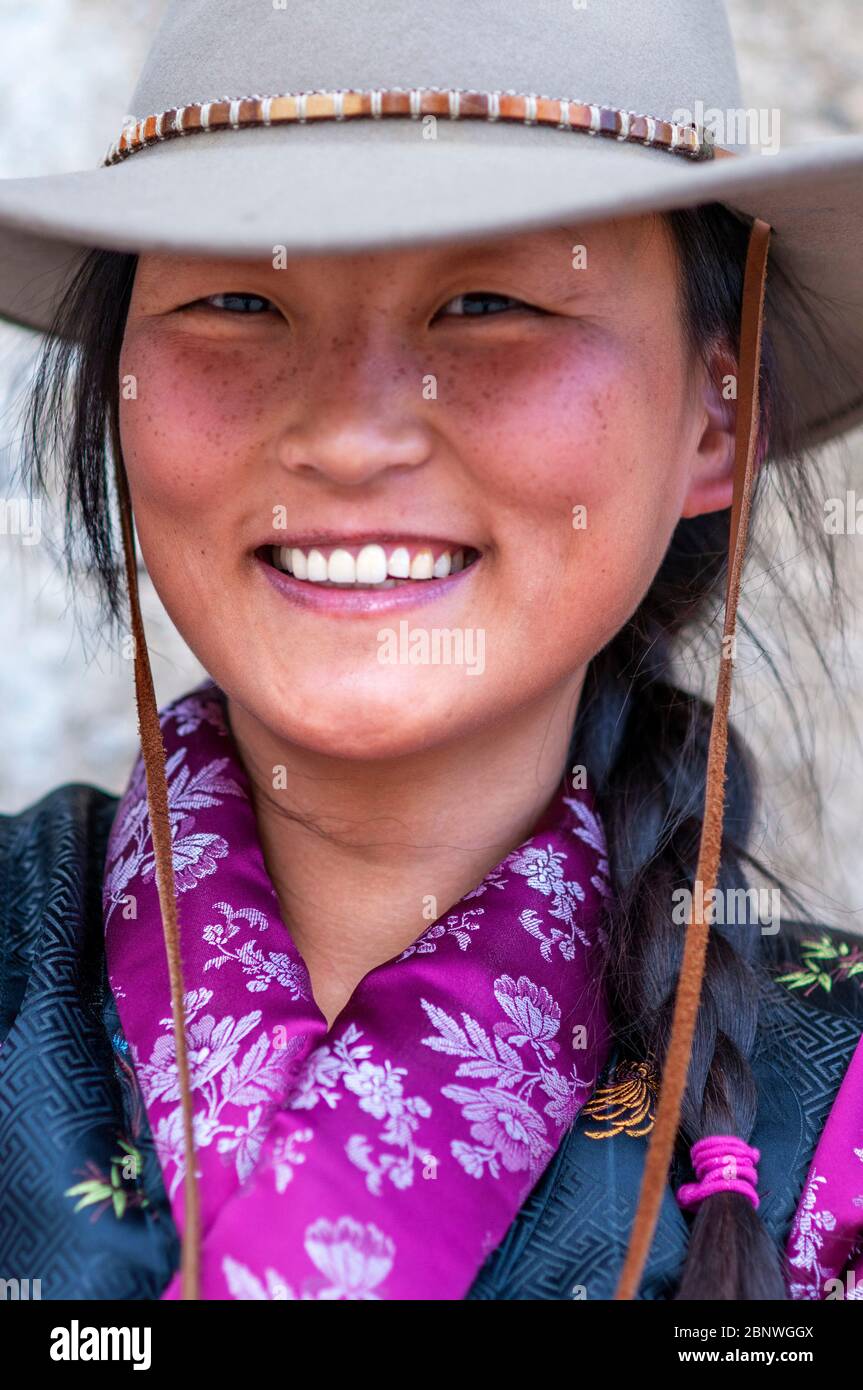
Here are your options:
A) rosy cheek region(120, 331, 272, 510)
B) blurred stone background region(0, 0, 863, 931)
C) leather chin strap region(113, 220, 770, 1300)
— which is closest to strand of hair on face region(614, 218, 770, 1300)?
leather chin strap region(113, 220, 770, 1300)

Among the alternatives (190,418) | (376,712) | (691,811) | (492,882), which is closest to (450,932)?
(492,882)

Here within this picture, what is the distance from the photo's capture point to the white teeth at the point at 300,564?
100 centimetres

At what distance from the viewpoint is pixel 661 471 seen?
105 centimetres

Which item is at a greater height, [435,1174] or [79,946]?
[79,946]

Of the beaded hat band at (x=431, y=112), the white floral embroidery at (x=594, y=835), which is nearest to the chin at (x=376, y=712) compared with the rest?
the white floral embroidery at (x=594, y=835)

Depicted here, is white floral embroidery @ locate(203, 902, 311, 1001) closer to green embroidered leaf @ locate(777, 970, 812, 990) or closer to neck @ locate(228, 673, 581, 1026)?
neck @ locate(228, 673, 581, 1026)

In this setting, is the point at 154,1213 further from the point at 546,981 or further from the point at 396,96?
the point at 396,96

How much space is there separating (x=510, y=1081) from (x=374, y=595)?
0.34 m

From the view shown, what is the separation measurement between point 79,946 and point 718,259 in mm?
715

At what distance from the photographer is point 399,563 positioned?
3.19ft

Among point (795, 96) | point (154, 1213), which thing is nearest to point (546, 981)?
point (154, 1213)

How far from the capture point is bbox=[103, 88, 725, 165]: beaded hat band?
2.86ft

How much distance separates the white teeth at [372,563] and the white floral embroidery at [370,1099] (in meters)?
0.31

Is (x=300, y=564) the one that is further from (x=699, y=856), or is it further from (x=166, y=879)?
(x=699, y=856)
